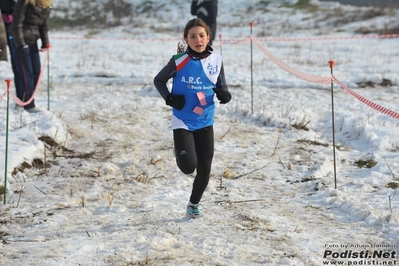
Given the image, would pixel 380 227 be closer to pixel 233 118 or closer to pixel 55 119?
pixel 233 118

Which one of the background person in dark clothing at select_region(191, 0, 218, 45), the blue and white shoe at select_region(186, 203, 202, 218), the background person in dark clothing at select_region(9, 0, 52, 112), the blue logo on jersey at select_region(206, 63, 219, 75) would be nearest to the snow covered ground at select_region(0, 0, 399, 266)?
the blue and white shoe at select_region(186, 203, 202, 218)

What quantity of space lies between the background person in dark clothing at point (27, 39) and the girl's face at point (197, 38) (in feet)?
13.0

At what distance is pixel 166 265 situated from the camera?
136 inches

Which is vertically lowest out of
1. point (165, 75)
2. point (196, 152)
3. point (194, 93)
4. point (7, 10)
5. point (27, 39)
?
point (196, 152)

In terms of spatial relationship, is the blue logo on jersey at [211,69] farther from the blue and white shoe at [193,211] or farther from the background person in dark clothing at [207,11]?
the background person in dark clothing at [207,11]

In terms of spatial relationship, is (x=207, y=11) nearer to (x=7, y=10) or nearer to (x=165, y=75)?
(x=7, y=10)

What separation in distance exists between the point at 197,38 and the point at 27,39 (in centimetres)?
418

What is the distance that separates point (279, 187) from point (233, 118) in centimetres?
296

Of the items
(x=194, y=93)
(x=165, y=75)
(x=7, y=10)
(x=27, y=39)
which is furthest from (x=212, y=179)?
(x=7, y=10)

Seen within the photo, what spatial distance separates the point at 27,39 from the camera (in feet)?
24.4

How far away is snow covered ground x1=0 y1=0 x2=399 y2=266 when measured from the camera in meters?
3.74

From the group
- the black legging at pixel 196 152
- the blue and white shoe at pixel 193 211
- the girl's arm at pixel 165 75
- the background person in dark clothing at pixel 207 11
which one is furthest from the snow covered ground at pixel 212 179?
the background person in dark clothing at pixel 207 11

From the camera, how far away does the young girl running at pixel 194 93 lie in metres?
4.18

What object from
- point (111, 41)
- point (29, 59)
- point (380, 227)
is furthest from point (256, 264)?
point (111, 41)
